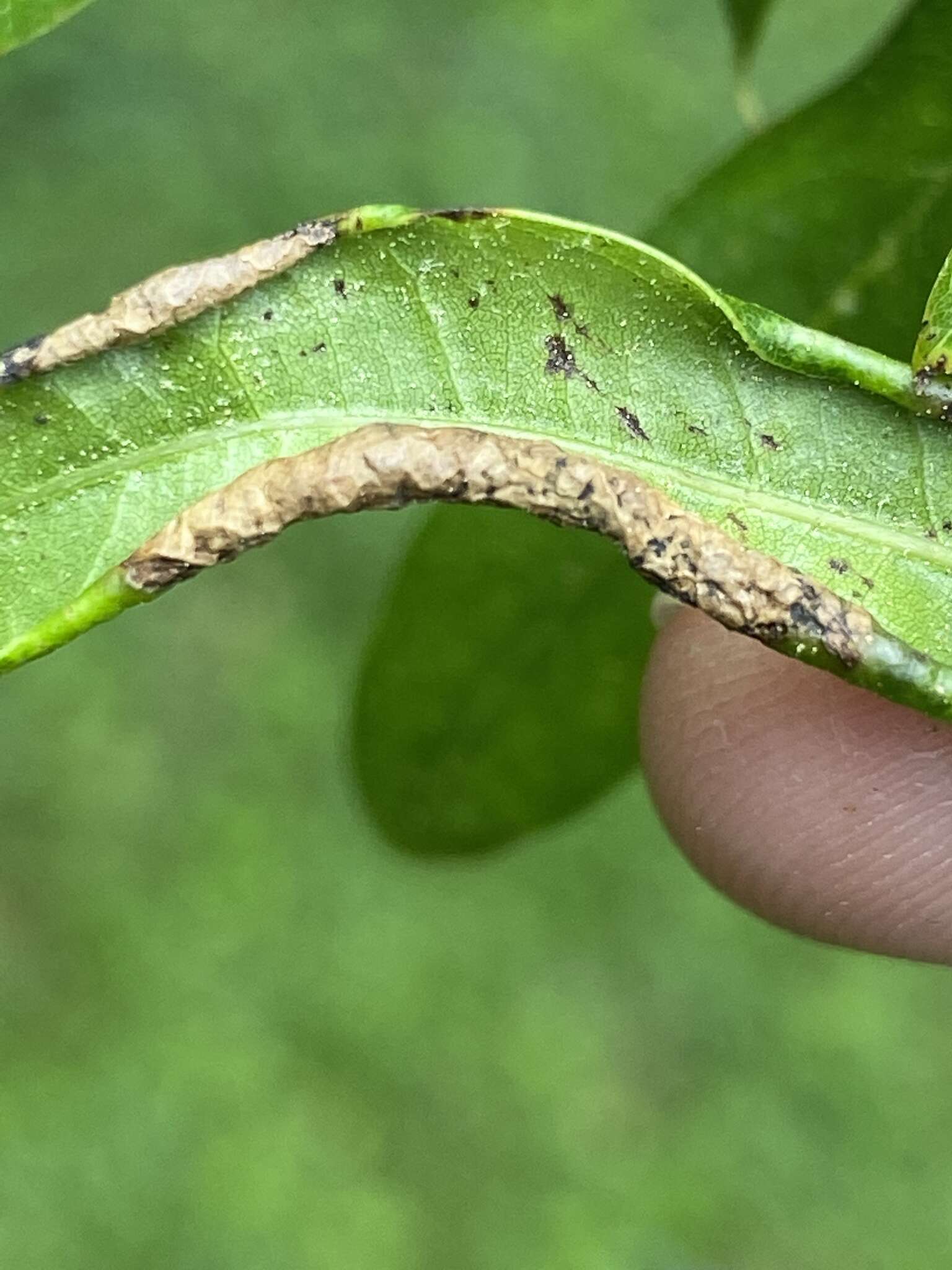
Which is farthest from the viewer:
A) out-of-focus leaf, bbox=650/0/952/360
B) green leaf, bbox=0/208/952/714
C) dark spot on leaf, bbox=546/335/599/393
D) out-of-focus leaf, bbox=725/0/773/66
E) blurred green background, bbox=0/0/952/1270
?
blurred green background, bbox=0/0/952/1270

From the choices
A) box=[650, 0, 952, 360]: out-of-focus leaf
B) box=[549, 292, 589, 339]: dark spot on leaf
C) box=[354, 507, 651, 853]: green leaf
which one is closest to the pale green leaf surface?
box=[650, 0, 952, 360]: out-of-focus leaf

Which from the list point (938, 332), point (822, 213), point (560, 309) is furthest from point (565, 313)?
point (822, 213)

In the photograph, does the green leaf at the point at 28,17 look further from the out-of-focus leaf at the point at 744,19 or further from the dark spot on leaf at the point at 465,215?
the out-of-focus leaf at the point at 744,19

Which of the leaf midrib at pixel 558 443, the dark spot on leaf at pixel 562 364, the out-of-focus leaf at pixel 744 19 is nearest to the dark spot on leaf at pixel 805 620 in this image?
the leaf midrib at pixel 558 443

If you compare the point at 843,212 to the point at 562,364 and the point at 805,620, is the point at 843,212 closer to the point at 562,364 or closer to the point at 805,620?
the point at 562,364

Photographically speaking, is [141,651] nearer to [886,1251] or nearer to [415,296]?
[886,1251]

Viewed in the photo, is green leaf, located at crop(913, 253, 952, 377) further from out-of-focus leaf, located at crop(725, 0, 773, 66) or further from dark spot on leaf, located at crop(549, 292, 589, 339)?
out-of-focus leaf, located at crop(725, 0, 773, 66)
